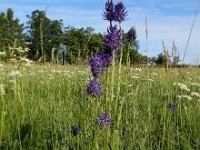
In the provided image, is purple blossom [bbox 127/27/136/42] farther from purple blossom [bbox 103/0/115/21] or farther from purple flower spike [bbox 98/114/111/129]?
purple flower spike [bbox 98/114/111/129]

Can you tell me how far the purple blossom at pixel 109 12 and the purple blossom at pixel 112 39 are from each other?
5 cm

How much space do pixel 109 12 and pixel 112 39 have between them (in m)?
0.14

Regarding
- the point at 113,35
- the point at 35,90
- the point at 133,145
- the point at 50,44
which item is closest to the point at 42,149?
the point at 133,145

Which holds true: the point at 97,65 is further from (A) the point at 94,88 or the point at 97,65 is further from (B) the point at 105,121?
(B) the point at 105,121

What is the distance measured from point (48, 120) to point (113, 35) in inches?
68.0

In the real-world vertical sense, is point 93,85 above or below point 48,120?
above

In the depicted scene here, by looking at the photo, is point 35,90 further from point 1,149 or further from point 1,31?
point 1,31

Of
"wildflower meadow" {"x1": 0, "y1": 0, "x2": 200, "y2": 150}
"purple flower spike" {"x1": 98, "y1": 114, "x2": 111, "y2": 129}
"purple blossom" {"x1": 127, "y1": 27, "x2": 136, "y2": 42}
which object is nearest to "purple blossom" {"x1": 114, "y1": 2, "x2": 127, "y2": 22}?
"wildflower meadow" {"x1": 0, "y1": 0, "x2": 200, "y2": 150}

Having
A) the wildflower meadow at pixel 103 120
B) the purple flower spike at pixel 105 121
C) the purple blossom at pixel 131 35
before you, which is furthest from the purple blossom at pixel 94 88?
the purple blossom at pixel 131 35

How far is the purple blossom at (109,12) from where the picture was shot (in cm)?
189

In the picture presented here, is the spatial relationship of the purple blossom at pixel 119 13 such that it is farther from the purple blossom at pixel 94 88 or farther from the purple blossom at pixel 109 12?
→ the purple blossom at pixel 94 88

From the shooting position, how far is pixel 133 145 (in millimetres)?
2818

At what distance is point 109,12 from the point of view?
190 cm

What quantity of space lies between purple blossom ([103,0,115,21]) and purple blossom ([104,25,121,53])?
0.05 metres
